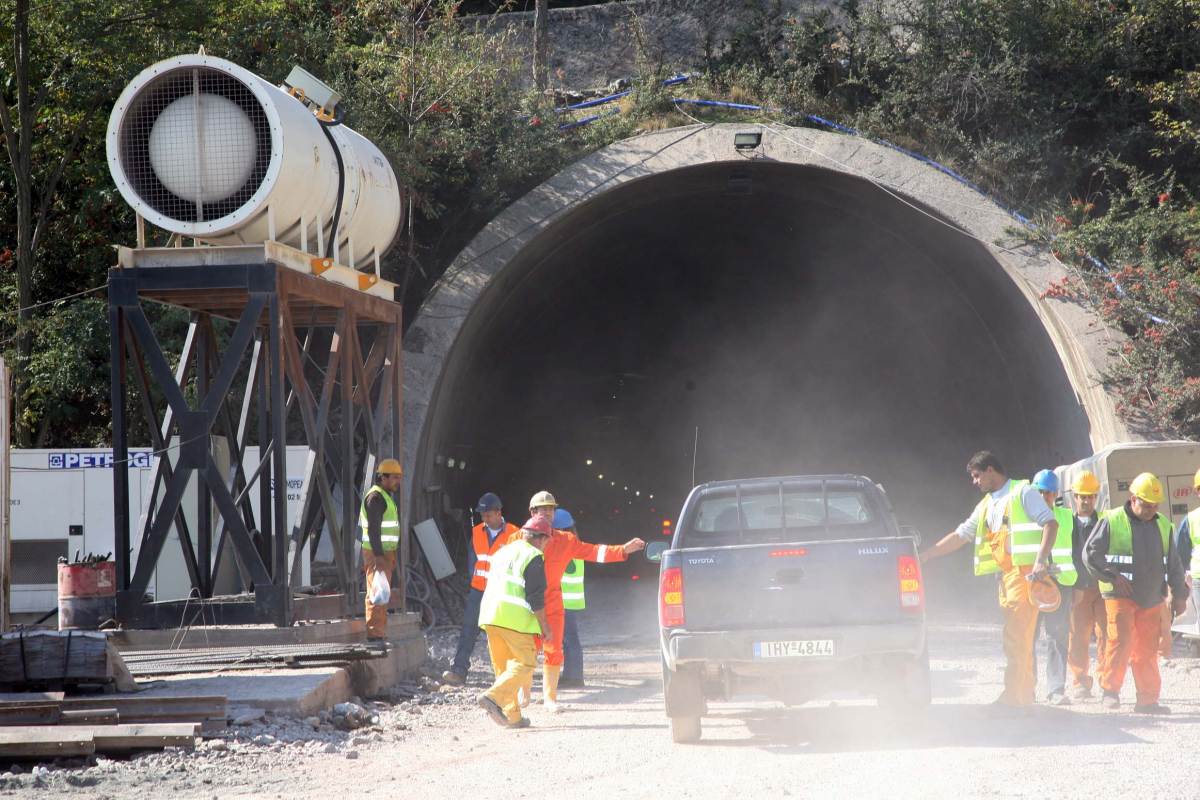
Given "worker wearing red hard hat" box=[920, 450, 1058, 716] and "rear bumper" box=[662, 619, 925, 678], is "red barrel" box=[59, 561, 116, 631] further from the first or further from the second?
"worker wearing red hard hat" box=[920, 450, 1058, 716]

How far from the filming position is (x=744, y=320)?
2267 cm

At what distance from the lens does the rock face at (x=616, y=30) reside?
24.5 metres

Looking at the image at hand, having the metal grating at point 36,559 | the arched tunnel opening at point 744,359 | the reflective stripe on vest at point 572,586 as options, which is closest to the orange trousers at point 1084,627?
the reflective stripe on vest at point 572,586

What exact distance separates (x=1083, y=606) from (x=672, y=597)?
3.95 m

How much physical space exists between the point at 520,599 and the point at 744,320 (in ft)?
52.1

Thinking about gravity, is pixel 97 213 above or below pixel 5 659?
above

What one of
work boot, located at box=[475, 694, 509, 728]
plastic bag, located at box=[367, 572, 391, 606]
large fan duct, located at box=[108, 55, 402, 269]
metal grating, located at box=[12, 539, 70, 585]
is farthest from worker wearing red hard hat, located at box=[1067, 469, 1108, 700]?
metal grating, located at box=[12, 539, 70, 585]

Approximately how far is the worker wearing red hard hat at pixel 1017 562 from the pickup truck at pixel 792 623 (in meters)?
1.02

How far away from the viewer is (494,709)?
7.27 meters

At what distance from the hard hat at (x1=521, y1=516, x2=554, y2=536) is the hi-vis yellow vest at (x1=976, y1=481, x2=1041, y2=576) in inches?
126

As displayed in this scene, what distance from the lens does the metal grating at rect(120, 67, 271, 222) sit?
8.64m

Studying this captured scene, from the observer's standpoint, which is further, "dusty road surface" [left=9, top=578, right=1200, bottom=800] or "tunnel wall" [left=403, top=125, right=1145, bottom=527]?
"tunnel wall" [left=403, top=125, right=1145, bottom=527]

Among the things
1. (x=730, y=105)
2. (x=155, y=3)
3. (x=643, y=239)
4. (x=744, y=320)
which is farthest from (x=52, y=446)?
(x=744, y=320)

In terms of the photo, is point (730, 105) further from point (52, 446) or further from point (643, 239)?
point (52, 446)
